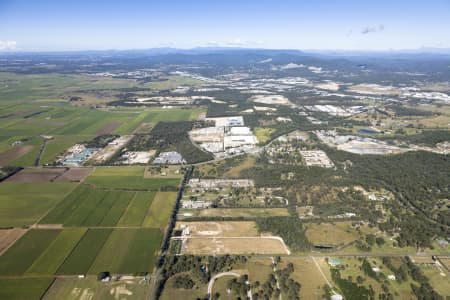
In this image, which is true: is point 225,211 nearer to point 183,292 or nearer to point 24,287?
point 183,292

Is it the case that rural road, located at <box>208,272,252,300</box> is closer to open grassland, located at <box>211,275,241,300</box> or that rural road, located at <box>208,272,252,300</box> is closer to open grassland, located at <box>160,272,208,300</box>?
open grassland, located at <box>211,275,241,300</box>

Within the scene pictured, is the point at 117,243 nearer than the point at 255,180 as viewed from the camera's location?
Yes

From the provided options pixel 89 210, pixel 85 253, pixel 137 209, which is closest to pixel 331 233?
pixel 137 209

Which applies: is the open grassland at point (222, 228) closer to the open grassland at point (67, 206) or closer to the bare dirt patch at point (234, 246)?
the bare dirt patch at point (234, 246)

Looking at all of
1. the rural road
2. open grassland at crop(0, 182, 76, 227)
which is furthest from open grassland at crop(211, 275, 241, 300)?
open grassland at crop(0, 182, 76, 227)

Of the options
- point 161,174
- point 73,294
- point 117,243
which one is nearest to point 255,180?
point 161,174

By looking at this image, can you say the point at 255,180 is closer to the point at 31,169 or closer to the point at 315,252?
the point at 315,252
